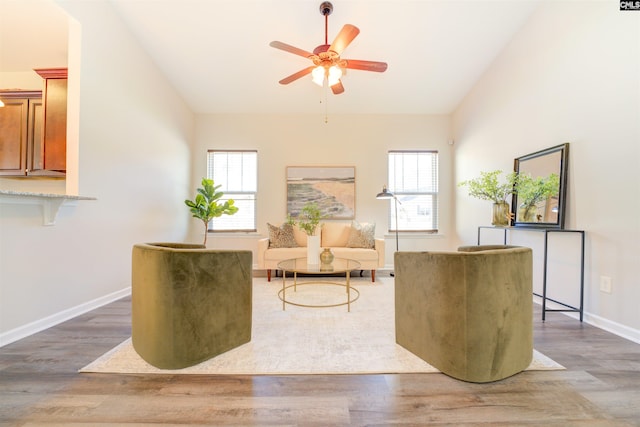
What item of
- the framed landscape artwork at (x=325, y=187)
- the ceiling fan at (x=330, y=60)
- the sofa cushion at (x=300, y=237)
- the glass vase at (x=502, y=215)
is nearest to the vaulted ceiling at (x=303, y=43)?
the ceiling fan at (x=330, y=60)

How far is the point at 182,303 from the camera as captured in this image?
59.4 inches

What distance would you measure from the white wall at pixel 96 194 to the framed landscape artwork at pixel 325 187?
1.99 meters

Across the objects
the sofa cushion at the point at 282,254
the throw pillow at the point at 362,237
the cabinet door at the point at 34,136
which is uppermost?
the cabinet door at the point at 34,136

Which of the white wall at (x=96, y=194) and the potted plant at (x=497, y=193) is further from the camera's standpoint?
the potted plant at (x=497, y=193)

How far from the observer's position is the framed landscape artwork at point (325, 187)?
15.0 feet

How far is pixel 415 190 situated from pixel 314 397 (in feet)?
13.2

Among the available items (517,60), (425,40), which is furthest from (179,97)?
(517,60)

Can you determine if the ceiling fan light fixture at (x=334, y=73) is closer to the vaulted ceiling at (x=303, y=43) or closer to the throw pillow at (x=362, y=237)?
the vaulted ceiling at (x=303, y=43)

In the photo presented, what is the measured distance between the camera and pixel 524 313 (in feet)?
4.82

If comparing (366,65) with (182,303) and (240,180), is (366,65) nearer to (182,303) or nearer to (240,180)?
(182,303)

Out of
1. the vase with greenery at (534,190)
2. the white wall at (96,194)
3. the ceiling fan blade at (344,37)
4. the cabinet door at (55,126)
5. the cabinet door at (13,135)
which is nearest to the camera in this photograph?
the white wall at (96,194)

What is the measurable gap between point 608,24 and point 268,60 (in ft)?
11.4

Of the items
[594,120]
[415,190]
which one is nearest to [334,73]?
[594,120]

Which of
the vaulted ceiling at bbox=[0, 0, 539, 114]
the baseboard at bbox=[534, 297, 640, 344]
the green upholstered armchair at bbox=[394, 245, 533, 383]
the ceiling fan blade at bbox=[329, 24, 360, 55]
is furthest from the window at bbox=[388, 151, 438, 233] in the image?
the green upholstered armchair at bbox=[394, 245, 533, 383]
